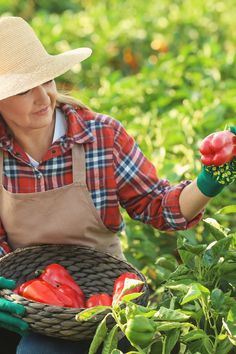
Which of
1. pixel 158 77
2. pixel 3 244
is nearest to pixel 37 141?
pixel 3 244

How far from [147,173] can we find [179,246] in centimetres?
43

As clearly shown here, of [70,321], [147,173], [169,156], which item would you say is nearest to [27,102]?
[147,173]

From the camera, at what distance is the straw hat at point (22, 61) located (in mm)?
2557

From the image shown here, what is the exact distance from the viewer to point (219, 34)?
248 inches

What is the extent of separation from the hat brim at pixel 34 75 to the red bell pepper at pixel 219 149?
0.48 metres

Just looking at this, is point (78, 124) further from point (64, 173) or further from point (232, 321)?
point (232, 321)

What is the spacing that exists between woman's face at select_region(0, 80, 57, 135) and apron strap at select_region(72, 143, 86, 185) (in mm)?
135

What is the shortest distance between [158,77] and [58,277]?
211 cm

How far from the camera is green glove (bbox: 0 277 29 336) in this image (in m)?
2.36

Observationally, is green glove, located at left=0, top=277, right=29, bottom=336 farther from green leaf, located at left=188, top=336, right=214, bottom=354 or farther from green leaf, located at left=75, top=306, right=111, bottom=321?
green leaf, located at left=188, top=336, right=214, bottom=354

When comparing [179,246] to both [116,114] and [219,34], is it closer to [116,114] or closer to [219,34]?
[116,114]

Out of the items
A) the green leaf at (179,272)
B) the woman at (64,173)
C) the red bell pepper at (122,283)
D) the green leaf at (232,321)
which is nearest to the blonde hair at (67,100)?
the woman at (64,173)

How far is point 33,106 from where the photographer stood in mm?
2594

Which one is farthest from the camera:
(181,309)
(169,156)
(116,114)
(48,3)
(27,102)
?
(48,3)
